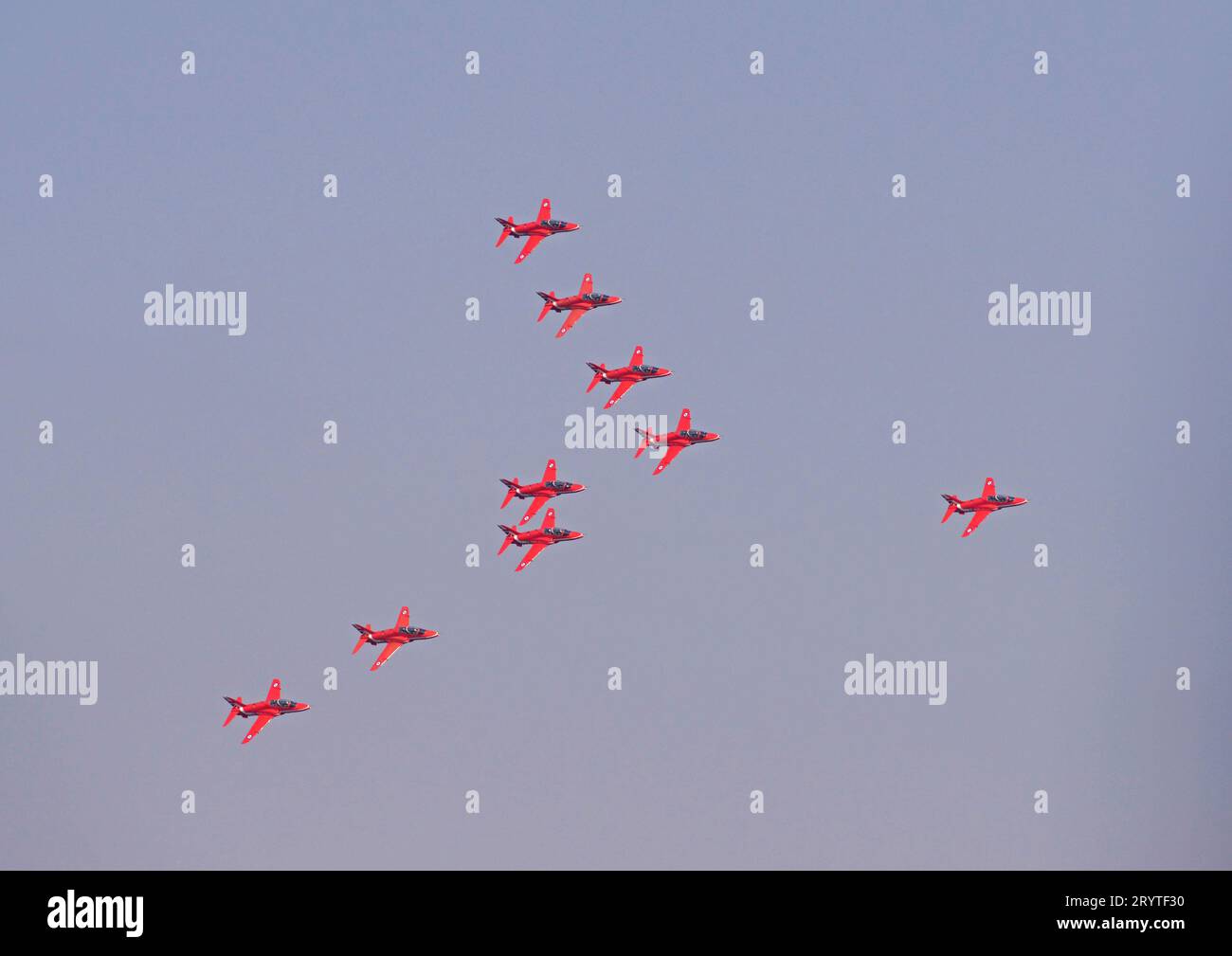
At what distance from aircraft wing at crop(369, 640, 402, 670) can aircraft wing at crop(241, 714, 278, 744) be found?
62 cm

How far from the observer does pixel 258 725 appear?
24.5 feet

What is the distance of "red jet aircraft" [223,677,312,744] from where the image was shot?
7.46 meters

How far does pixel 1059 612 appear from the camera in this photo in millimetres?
7578

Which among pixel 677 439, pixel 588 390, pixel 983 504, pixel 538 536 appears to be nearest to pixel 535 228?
pixel 588 390

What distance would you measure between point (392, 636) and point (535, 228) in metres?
2.38

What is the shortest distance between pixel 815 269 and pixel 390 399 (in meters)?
2.48

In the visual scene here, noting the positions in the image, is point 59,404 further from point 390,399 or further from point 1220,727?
point 1220,727

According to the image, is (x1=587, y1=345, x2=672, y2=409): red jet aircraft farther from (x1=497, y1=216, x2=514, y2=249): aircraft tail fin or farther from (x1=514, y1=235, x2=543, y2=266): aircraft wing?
(x1=497, y1=216, x2=514, y2=249): aircraft tail fin

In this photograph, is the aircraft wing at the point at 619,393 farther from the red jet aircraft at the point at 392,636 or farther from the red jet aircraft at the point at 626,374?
the red jet aircraft at the point at 392,636

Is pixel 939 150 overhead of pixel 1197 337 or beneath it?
overhead

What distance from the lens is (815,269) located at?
25.0ft

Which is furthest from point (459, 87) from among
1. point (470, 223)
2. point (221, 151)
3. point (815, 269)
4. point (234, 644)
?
point (234, 644)

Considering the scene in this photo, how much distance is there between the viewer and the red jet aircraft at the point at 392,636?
7.48 meters
